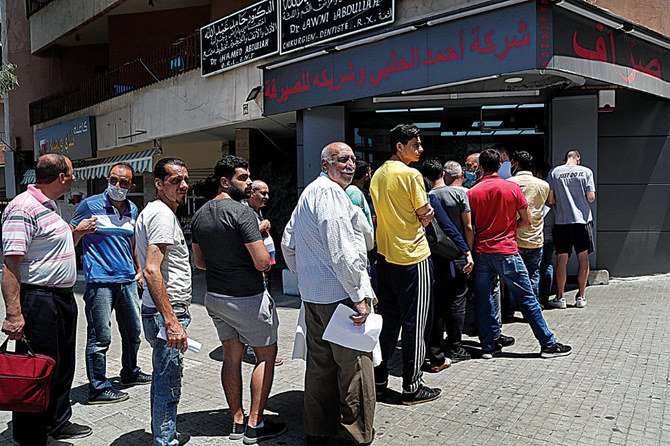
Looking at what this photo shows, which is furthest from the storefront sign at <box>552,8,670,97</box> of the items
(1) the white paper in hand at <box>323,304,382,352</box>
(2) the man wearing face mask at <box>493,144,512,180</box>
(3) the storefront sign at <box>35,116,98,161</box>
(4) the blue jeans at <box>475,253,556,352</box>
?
(3) the storefront sign at <box>35,116,98,161</box>

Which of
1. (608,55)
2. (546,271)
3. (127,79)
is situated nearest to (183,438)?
(546,271)

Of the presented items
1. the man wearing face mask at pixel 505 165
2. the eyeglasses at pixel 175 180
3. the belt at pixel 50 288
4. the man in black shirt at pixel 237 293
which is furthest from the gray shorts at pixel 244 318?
the man wearing face mask at pixel 505 165

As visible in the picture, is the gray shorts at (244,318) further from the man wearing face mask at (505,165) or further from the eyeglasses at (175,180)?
the man wearing face mask at (505,165)

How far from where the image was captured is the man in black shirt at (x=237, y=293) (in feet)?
12.2

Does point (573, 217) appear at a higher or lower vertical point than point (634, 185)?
lower

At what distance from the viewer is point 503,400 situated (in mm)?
4316

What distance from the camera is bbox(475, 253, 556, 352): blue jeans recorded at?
513 centimetres

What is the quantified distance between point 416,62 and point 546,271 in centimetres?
322

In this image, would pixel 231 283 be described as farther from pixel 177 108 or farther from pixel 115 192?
pixel 177 108

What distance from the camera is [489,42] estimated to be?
260 inches

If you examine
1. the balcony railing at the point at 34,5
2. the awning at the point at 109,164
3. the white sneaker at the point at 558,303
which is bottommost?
the white sneaker at the point at 558,303

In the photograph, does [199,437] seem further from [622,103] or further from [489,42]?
[622,103]

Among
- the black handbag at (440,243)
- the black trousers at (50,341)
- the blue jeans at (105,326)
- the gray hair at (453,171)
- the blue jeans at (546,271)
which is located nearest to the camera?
the black trousers at (50,341)

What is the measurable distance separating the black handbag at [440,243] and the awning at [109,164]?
1051cm
